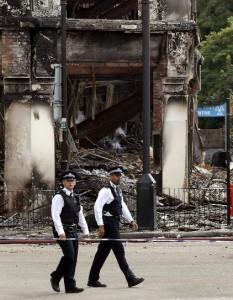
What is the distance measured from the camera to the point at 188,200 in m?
25.5

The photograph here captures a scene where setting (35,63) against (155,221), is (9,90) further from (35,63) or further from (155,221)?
(155,221)

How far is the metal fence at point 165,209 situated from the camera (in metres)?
22.7

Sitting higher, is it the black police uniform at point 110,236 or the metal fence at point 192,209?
the black police uniform at point 110,236

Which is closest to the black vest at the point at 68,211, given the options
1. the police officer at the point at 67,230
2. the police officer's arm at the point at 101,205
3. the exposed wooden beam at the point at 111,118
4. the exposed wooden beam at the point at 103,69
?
the police officer at the point at 67,230

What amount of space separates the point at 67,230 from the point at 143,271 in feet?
8.86

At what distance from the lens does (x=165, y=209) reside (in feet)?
80.3

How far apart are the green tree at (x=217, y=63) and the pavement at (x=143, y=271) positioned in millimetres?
37798

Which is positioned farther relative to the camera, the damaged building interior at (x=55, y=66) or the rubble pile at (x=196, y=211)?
the damaged building interior at (x=55, y=66)

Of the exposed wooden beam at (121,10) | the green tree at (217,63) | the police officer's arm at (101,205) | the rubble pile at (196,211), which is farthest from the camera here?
the green tree at (217,63)

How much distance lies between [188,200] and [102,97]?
13.8 meters

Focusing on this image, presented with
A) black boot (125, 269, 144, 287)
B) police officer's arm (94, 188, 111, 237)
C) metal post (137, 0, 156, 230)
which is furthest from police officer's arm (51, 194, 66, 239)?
metal post (137, 0, 156, 230)

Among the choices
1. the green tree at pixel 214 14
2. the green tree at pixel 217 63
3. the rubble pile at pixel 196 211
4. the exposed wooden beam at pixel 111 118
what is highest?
the green tree at pixel 214 14

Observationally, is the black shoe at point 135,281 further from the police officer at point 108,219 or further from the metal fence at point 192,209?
the metal fence at point 192,209

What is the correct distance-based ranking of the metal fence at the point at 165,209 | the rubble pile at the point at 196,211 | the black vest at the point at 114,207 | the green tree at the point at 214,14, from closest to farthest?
the black vest at the point at 114,207 < the rubble pile at the point at 196,211 < the metal fence at the point at 165,209 < the green tree at the point at 214,14
